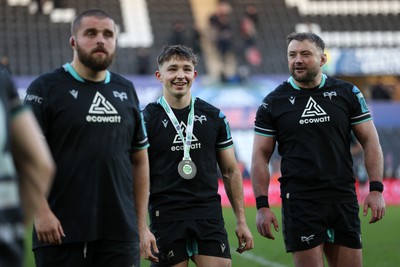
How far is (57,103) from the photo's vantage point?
5.25 meters

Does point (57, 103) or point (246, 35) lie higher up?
point (246, 35)

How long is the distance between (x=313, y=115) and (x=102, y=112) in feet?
7.36

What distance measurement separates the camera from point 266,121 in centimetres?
710

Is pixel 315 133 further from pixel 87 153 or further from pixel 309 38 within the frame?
pixel 87 153

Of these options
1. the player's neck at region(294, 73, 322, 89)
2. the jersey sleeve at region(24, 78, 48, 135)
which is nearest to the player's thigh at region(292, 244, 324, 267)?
the player's neck at region(294, 73, 322, 89)

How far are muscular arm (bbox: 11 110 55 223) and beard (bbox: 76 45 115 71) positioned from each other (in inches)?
79.4

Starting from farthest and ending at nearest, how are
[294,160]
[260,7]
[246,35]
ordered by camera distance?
1. [260,7]
2. [246,35]
3. [294,160]

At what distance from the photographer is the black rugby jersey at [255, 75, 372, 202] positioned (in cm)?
684

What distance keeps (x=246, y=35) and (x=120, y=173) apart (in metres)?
26.2

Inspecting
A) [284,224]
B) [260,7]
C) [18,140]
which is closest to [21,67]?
[260,7]

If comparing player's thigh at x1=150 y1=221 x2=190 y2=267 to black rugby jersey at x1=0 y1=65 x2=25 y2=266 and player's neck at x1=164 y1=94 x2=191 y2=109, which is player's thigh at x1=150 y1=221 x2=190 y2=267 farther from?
black rugby jersey at x1=0 y1=65 x2=25 y2=266

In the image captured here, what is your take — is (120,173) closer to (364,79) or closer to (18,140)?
(18,140)

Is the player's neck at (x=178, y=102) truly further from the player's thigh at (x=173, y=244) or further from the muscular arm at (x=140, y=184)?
the muscular arm at (x=140, y=184)

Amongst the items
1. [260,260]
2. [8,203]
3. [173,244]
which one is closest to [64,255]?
[173,244]
